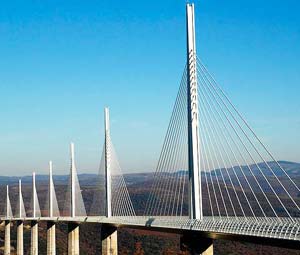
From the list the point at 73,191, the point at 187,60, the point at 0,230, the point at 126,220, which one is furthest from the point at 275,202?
the point at 187,60

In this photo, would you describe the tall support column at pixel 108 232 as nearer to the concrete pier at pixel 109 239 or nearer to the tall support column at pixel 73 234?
→ the concrete pier at pixel 109 239

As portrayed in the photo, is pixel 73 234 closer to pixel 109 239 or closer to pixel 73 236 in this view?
pixel 73 236

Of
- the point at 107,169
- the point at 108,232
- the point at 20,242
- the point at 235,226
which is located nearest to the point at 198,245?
the point at 235,226

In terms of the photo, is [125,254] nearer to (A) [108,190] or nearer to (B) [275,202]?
(A) [108,190]

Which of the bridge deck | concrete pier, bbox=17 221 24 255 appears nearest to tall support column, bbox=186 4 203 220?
the bridge deck

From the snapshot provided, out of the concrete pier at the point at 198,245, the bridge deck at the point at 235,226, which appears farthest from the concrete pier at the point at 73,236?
the concrete pier at the point at 198,245

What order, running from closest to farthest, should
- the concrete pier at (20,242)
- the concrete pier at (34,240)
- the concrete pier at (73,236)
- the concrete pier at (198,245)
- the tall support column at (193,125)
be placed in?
the tall support column at (193,125), the concrete pier at (198,245), the concrete pier at (73,236), the concrete pier at (34,240), the concrete pier at (20,242)
